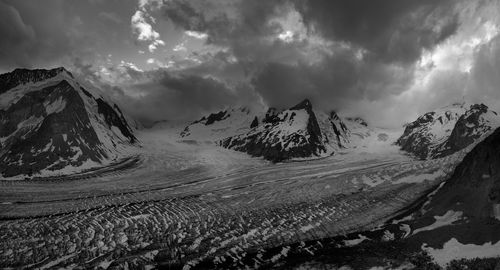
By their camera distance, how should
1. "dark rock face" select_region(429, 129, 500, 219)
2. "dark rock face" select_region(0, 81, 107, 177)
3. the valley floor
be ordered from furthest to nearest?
"dark rock face" select_region(0, 81, 107, 177) < "dark rock face" select_region(429, 129, 500, 219) < the valley floor

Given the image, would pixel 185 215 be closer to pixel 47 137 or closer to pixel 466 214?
pixel 466 214

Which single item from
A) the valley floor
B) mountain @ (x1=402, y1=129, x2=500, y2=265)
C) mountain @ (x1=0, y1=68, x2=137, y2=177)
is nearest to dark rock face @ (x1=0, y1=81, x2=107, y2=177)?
mountain @ (x1=0, y1=68, x2=137, y2=177)

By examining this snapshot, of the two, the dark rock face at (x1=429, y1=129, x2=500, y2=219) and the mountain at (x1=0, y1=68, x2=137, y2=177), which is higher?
the mountain at (x1=0, y1=68, x2=137, y2=177)

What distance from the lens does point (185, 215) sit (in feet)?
264

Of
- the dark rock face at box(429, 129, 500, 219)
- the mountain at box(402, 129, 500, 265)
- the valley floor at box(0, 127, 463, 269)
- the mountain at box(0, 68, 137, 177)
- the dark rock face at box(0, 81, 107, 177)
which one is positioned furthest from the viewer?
the dark rock face at box(0, 81, 107, 177)

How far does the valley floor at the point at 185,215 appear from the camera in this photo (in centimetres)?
5906

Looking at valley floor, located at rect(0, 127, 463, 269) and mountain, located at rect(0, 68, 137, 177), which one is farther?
mountain, located at rect(0, 68, 137, 177)

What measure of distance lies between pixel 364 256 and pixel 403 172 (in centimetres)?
5684

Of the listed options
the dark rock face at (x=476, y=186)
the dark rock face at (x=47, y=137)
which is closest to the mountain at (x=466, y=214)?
the dark rock face at (x=476, y=186)

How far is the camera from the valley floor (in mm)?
59062

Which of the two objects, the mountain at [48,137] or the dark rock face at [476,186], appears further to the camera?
the mountain at [48,137]

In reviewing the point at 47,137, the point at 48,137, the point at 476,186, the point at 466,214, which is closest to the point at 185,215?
the point at 466,214

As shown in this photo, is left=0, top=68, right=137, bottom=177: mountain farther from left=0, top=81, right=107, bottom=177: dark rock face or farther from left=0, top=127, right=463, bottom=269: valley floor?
left=0, top=127, right=463, bottom=269: valley floor

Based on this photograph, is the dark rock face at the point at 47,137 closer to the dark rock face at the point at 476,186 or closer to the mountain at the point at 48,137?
the mountain at the point at 48,137
